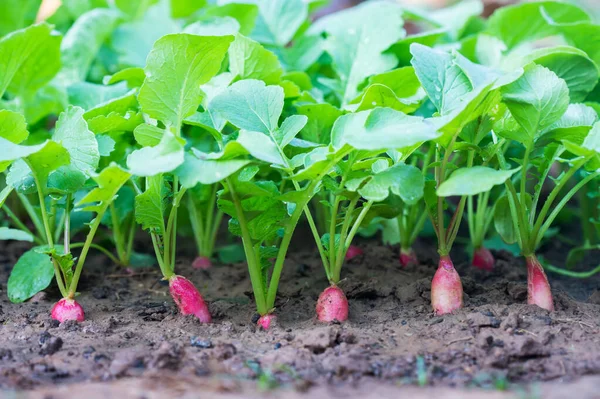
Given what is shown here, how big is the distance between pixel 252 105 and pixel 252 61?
0.35 metres

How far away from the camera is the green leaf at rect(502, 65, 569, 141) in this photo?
5.26 feet

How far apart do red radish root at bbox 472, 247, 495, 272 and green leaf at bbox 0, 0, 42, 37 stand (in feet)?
7.48

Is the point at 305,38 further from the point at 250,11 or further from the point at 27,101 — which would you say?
the point at 27,101

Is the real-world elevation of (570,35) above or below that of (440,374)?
above

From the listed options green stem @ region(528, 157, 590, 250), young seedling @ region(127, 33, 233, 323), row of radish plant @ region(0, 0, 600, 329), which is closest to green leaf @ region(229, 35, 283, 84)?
row of radish plant @ region(0, 0, 600, 329)

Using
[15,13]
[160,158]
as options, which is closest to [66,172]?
[160,158]

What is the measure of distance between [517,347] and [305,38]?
1662 mm

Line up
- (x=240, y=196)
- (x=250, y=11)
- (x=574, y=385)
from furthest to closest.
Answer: (x=250, y=11) → (x=240, y=196) → (x=574, y=385)

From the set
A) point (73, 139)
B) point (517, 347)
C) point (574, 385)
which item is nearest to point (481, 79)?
point (517, 347)

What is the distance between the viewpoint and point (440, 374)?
1376 millimetres

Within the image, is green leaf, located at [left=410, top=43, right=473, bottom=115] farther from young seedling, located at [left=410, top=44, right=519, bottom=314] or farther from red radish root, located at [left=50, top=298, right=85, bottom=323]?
red radish root, located at [left=50, top=298, right=85, bottom=323]

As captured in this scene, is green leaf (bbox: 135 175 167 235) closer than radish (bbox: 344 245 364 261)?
Yes

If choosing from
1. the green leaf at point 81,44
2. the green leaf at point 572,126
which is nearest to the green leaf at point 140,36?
the green leaf at point 81,44

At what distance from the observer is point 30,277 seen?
6.38 feet
